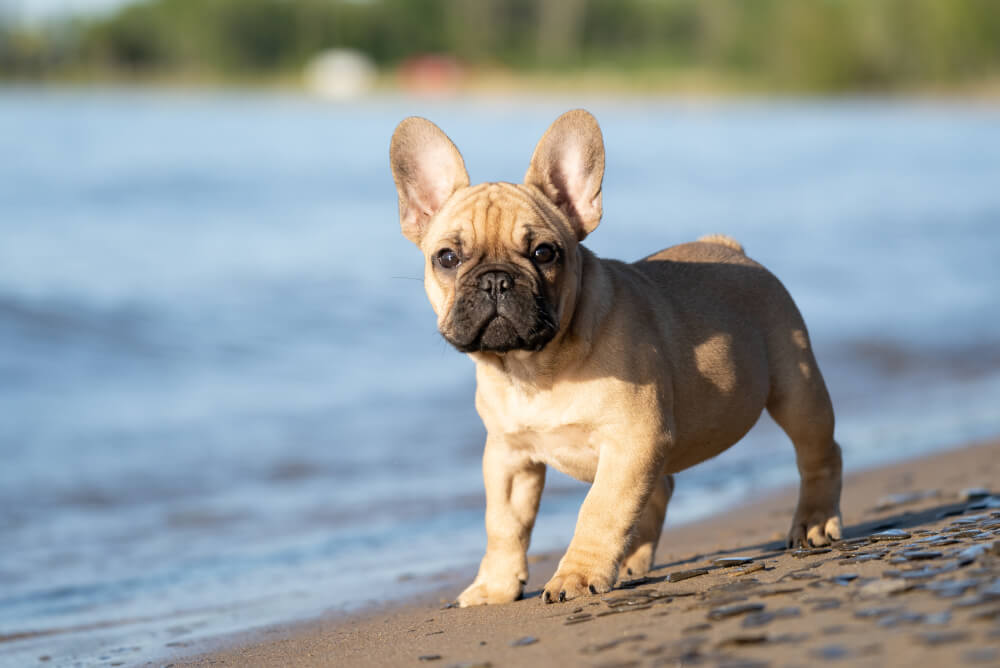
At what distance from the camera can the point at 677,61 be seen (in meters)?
99.2

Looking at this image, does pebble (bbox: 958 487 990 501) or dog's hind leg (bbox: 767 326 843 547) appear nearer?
dog's hind leg (bbox: 767 326 843 547)

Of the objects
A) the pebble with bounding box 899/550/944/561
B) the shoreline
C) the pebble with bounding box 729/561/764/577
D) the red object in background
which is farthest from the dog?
the red object in background

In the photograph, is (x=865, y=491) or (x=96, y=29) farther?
(x=96, y=29)

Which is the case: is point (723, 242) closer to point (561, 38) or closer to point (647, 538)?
point (647, 538)

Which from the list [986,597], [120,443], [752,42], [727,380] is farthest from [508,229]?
[752,42]

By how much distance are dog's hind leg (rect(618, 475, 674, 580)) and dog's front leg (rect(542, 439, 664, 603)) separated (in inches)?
28.2

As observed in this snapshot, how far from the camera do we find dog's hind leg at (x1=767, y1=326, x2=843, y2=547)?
16.6 feet

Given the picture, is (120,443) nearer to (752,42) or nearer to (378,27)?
(752,42)

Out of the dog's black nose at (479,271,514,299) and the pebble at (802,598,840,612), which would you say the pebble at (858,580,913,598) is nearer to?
the pebble at (802,598,840,612)

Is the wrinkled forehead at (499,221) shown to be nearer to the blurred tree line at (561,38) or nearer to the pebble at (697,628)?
the pebble at (697,628)

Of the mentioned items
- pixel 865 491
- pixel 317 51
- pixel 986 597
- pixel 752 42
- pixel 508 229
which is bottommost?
pixel 986 597

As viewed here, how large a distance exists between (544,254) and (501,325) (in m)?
0.36

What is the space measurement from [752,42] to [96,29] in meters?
58.3

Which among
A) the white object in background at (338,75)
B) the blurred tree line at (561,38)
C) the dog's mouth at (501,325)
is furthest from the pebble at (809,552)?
the white object in background at (338,75)
